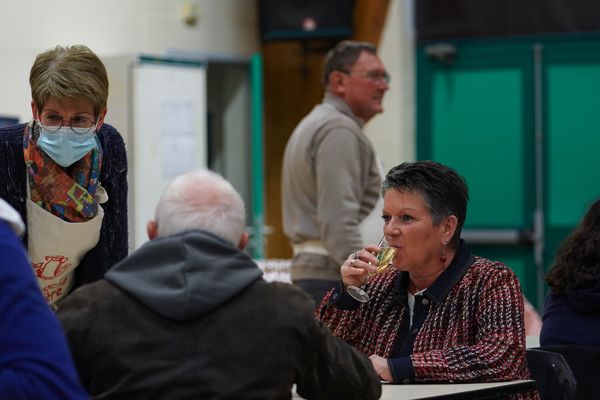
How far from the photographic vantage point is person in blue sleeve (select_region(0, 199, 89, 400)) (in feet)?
4.59

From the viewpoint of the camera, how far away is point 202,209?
1999 millimetres

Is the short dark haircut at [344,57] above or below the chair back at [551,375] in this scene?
above

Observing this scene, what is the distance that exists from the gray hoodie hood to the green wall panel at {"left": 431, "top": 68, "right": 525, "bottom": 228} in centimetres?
541

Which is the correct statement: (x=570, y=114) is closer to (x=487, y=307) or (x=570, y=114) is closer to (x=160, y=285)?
(x=487, y=307)

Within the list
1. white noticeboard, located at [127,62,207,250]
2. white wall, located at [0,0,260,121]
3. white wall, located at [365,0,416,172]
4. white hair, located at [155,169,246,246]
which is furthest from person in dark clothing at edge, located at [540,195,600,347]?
white wall, located at [365,0,416,172]

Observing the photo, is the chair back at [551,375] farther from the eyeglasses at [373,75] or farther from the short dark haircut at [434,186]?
the eyeglasses at [373,75]

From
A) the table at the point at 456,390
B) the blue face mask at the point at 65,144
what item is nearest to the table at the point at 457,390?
the table at the point at 456,390

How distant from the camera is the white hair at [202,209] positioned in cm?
198

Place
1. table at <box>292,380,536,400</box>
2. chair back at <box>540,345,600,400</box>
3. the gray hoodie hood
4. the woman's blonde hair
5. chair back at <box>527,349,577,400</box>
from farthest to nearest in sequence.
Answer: chair back at <box>540,345,600,400</box> → chair back at <box>527,349,577,400</box> → the woman's blonde hair → table at <box>292,380,536,400</box> → the gray hoodie hood

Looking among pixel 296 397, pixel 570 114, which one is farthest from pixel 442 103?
pixel 296 397

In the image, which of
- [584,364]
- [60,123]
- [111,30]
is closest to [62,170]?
[60,123]

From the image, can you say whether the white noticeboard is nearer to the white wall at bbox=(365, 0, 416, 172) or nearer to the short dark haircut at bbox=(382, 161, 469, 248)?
the white wall at bbox=(365, 0, 416, 172)

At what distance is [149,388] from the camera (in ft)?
6.22

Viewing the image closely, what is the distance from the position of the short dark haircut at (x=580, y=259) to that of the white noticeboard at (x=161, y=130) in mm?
2729
